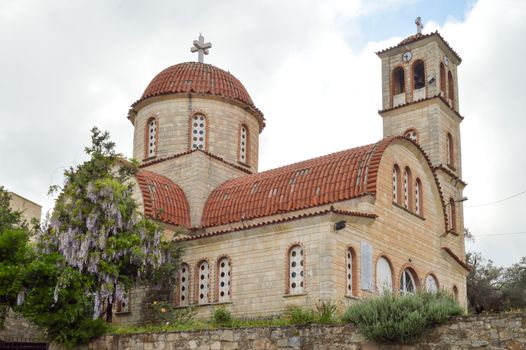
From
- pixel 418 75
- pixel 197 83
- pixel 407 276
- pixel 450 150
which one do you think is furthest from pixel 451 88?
pixel 407 276

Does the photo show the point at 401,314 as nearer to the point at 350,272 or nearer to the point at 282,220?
the point at 350,272

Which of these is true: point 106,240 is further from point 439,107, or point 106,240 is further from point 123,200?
point 439,107

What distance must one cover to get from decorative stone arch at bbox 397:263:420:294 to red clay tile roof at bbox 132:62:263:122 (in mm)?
9300

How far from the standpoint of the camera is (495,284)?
4097 cm

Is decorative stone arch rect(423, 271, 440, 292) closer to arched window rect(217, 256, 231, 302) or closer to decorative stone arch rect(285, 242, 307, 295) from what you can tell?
decorative stone arch rect(285, 242, 307, 295)

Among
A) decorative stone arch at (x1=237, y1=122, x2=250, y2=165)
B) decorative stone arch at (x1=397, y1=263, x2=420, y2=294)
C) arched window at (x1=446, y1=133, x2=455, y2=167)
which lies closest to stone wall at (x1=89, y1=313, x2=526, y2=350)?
decorative stone arch at (x1=397, y1=263, x2=420, y2=294)

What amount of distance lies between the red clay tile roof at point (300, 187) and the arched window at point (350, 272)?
5.85 ft

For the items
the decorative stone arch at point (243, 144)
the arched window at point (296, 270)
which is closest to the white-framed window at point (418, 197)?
the arched window at point (296, 270)

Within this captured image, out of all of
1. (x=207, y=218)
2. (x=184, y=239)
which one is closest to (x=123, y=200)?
(x=184, y=239)

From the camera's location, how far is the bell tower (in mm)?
29938

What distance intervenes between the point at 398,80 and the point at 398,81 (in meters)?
0.06

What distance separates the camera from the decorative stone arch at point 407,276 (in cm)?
2242

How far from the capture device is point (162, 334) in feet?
56.6

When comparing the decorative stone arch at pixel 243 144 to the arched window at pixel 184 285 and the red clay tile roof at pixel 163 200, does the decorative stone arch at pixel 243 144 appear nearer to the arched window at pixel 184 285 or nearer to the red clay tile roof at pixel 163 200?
the red clay tile roof at pixel 163 200
